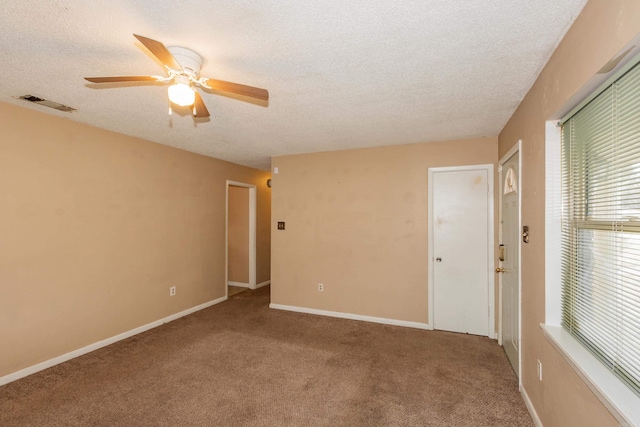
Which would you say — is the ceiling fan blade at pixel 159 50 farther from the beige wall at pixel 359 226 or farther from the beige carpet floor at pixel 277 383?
the beige wall at pixel 359 226

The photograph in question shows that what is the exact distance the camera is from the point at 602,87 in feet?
4.42

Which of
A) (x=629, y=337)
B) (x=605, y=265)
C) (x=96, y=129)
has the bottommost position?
(x=629, y=337)

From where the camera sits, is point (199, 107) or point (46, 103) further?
point (46, 103)

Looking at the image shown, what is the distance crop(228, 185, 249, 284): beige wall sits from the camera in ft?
19.3

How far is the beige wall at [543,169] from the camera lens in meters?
1.21

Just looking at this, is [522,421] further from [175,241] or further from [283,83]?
[175,241]

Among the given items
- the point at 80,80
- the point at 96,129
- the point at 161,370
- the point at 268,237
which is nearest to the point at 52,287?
the point at 161,370

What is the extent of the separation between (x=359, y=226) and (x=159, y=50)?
3189mm

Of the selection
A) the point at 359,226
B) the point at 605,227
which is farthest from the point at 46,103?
the point at 605,227

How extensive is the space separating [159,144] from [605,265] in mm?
4472

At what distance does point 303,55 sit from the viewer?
70.9 inches

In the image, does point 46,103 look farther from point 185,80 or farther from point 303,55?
point 303,55

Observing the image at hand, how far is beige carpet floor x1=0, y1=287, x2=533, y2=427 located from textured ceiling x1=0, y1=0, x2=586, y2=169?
242 centimetres

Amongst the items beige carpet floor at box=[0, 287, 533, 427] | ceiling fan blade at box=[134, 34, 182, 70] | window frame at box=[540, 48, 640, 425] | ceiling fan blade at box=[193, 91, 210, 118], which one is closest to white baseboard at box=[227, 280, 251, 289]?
beige carpet floor at box=[0, 287, 533, 427]
